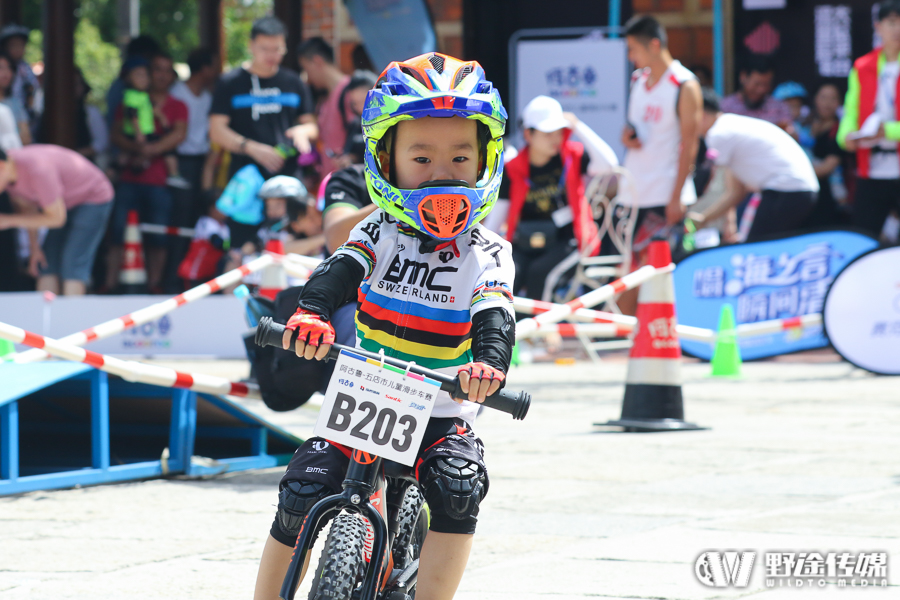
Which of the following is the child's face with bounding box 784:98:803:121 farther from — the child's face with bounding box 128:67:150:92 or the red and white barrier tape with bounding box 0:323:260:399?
the red and white barrier tape with bounding box 0:323:260:399

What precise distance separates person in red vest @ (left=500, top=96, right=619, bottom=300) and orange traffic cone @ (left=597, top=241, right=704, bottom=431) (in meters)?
2.85

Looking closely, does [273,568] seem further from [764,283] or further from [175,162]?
[175,162]

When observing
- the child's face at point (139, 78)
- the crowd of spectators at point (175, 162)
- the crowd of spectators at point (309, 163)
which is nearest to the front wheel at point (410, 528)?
the crowd of spectators at point (309, 163)

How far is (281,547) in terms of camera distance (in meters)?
2.86

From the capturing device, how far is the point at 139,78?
39.2 feet

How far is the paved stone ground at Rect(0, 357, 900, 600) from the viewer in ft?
11.3

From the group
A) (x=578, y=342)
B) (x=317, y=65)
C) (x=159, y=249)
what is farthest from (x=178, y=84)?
(x=578, y=342)

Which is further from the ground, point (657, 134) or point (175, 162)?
point (657, 134)

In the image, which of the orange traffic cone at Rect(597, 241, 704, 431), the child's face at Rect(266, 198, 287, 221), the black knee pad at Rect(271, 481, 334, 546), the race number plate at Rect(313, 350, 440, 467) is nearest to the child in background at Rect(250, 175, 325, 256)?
the child's face at Rect(266, 198, 287, 221)

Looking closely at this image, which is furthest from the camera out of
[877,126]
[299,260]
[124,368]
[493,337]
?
[877,126]

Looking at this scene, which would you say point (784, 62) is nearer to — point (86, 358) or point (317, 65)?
point (317, 65)

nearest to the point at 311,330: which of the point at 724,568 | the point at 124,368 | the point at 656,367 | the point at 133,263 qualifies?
the point at 724,568

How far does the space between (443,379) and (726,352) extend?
659 centimetres

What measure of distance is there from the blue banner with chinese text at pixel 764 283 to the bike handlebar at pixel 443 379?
281 inches
